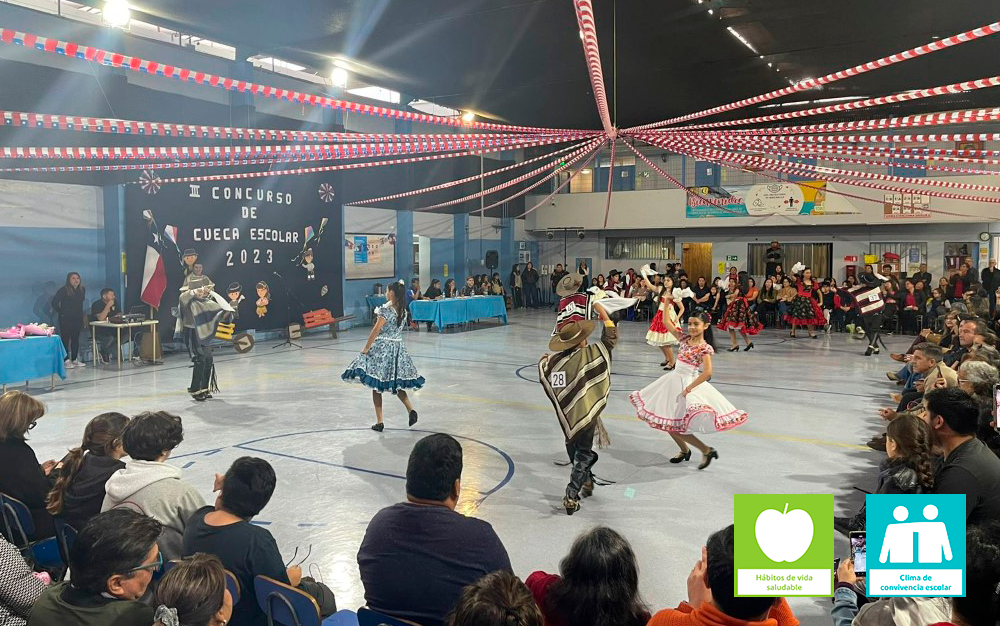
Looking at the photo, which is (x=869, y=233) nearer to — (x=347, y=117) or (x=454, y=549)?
(x=347, y=117)

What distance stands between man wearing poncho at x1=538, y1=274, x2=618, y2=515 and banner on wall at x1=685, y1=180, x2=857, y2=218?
59.7 ft

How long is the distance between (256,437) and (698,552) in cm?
484

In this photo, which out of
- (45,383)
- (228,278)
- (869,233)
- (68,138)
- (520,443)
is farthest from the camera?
(869,233)

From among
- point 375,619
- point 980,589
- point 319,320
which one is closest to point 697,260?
point 319,320

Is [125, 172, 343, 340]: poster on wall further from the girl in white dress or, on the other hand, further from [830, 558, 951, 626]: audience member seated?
[830, 558, 951, 626]: audience member seated

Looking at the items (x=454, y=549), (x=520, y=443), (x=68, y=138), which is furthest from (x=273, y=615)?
(x=68, y=138)

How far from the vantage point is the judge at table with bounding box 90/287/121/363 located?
1241cm

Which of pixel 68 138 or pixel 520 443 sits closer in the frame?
pixel 520 443

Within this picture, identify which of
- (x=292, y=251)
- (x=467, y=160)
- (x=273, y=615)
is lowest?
(x=273, y=615)

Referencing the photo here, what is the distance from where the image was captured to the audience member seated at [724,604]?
1.80m

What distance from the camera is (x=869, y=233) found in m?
21.7

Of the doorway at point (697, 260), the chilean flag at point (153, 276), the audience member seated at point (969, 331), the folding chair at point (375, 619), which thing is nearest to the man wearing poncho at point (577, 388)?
the folding chair at point (375, 619)

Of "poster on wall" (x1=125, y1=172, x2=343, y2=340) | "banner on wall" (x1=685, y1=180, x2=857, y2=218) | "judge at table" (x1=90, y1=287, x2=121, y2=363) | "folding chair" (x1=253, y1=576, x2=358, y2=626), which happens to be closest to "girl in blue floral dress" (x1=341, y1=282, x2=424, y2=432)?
"poster on wall" (x1=125, y1=172, x2=343, y2=340)

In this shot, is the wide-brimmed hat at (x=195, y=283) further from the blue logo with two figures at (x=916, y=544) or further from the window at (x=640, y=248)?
the window at (x=640, y=248)
